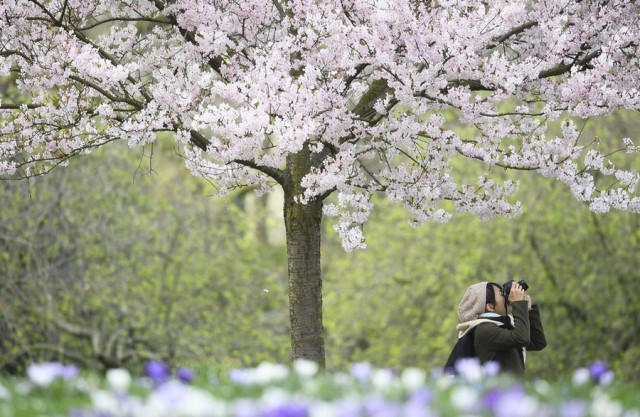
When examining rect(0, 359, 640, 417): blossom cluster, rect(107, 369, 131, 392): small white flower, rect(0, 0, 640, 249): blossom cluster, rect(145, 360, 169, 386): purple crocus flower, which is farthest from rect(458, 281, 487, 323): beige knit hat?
rect(107, 369, 131, 392): small white flower

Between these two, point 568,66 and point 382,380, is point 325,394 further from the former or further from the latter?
point 568,66

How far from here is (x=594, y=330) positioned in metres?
12.8

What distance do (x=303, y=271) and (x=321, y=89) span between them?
4.68 feet

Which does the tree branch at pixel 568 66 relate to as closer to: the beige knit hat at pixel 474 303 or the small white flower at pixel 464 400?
the beige knit hat at pixel 474 303

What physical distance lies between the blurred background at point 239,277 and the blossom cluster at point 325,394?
8512 millimetres

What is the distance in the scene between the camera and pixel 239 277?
1442 centimetres

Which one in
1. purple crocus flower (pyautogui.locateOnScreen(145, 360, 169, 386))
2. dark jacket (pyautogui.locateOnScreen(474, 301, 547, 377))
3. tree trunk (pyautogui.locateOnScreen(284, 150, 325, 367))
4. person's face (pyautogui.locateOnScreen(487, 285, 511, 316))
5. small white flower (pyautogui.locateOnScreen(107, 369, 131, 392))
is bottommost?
small white flower (pyautogui.locateOnScreen(107, 369, 131, 392))

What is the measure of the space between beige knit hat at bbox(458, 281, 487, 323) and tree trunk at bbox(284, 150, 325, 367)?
1.41 meters

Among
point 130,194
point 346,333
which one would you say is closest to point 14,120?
point 130,194

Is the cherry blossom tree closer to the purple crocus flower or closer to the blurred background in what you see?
the purple crocus flower

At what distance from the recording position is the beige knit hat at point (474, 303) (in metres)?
5.77

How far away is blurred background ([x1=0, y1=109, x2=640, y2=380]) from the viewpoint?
493 inches

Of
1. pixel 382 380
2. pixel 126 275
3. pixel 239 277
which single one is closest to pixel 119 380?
pixel 382 380

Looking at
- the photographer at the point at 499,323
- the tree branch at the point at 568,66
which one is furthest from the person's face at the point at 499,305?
the tree branch at the point at 568,66
